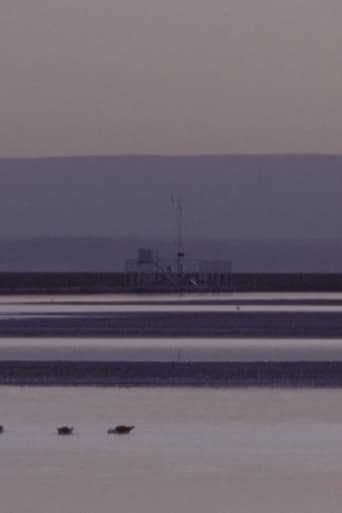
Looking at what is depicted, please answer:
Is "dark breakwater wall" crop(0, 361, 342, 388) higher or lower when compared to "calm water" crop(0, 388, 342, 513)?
higher

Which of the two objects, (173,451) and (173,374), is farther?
(173,374)

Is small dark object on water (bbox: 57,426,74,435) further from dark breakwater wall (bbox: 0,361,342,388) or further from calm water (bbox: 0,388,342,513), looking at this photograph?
dark breakwater wall (bbox: 0,361,342,388)

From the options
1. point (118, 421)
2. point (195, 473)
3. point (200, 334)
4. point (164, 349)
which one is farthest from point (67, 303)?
point (195, 473)

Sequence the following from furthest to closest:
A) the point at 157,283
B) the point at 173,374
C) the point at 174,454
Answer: the point at 157,283 → the point at 173,374 → the point at 174,454

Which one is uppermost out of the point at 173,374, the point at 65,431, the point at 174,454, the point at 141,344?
the point at 141,344

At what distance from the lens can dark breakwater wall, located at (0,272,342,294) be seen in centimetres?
8719

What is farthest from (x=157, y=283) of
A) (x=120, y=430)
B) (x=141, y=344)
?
(x=120, y=430)

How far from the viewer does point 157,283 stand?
295 ft

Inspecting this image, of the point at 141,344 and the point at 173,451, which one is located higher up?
the point at 141,344

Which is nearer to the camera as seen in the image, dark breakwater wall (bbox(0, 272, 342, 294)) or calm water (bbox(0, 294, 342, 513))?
calm water (bbox(0, 294, 342, 513))

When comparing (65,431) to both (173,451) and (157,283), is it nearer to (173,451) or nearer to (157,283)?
(173,451)

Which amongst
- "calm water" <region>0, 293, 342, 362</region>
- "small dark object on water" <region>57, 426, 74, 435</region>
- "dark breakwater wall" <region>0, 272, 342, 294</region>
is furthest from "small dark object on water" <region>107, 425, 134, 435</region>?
"dark breakwater wall" <region>0, 272, 342, 294</region>

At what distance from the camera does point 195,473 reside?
18562mm

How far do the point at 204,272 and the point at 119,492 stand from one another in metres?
79.3
